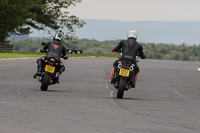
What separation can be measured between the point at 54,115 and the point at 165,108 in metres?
3.45

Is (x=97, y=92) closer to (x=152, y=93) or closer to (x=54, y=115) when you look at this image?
(x=152, y=93)

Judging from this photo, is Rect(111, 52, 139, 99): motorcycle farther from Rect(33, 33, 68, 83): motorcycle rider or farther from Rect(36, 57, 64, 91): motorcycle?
Rect(33, 33, 68, 83): motorcycle rider

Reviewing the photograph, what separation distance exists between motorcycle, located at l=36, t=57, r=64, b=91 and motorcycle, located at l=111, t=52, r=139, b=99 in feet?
6.77

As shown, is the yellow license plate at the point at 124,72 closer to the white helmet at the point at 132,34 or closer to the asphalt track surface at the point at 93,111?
the asphalt track surface at the point at 93,111

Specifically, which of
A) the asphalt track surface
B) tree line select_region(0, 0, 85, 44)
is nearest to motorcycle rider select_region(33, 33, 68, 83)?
the asphalt track surface

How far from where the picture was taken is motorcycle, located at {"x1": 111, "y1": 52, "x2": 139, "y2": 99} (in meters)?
15.1

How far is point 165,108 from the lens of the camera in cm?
1328

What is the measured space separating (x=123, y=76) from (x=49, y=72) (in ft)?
8.18

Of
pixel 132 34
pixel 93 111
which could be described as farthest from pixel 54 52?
pixel 93 111

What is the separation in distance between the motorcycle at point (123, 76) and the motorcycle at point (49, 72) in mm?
2062

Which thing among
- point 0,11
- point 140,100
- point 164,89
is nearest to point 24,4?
point 0,11

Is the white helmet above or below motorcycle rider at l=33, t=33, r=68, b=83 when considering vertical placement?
above

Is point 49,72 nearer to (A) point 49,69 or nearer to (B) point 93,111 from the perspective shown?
(A) point 49,69

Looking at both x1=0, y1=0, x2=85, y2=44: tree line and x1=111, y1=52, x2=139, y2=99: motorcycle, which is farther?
x1=0, y1=0, x2=85, y2=44: tree line
